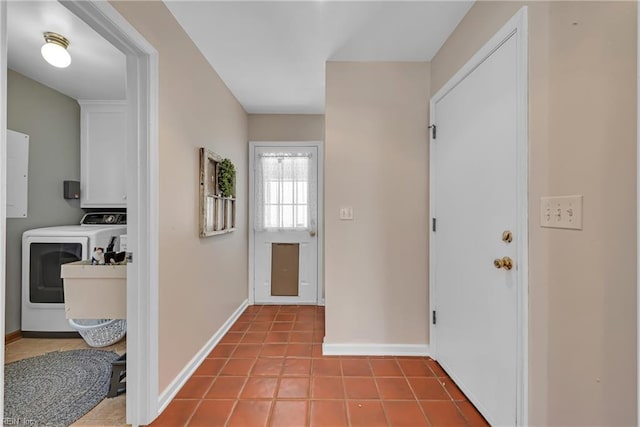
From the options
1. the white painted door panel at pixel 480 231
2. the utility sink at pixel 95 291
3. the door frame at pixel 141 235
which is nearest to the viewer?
the white painted door panel at pixel 480 231

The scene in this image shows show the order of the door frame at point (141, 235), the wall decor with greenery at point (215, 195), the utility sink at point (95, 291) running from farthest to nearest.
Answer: the wall decor with greenery at point (215, 195), the utility sink at point (95, 291), the door frame at point (141, 235)

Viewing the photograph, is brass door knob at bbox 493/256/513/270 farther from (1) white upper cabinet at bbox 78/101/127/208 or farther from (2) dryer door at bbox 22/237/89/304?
(1) white upper cabinet at bbox 78/101/127/208

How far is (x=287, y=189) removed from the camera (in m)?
3.49

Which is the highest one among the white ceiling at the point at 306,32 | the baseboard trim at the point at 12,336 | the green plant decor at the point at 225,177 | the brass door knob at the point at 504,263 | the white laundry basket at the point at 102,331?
the white ceiling at the point at 306,32

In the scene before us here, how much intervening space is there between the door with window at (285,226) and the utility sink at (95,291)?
1.95 metres

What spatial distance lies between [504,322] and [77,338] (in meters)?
3.29

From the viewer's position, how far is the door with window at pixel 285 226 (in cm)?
349

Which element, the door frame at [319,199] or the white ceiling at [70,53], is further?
the door frame at [319,199]

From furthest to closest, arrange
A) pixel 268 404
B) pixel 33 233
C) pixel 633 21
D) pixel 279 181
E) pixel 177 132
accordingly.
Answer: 1. pixel 279 181
2. pixel 33 233
3. pixel 177 132
4. pixel 268 404
5. pixel 633 21

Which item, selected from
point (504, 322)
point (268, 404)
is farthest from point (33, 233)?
point (504, 322)

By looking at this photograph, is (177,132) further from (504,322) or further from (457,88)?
(504,322)

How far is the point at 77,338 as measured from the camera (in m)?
2.50

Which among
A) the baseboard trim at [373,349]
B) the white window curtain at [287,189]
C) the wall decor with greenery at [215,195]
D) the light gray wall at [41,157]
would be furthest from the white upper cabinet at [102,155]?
the baseboard trim at [373,349]

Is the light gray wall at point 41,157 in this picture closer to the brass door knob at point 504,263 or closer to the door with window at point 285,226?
the door with window at point 285,226
